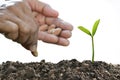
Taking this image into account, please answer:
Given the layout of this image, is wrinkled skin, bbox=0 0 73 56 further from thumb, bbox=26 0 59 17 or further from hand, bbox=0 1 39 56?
thumb, bbox=26 0 59 17

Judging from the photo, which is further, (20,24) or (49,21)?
(49,21)

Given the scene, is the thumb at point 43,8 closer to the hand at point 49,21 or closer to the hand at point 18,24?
the hand at point 49,21

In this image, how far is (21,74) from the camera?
1160 mm

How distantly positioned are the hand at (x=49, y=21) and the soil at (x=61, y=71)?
119 millimetres

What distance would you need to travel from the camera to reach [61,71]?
1185mm

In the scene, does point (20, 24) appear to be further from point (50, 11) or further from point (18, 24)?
point (50, 11)

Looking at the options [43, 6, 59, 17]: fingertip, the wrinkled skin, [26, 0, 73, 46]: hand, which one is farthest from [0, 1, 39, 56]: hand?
[43, 6, 59, 17]: fingertip

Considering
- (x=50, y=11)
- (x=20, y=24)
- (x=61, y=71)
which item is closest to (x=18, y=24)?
(x=20, y=24)

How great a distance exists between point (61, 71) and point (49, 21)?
1.44 feet

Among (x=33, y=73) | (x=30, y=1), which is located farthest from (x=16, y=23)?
(x=30, y=1)

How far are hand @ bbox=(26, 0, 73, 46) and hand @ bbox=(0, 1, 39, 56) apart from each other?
0.25 meters

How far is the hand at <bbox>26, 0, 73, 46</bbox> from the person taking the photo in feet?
4.65

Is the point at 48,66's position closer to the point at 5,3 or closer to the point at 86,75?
the point at 86,75

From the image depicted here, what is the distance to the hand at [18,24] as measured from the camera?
38.2 inches
